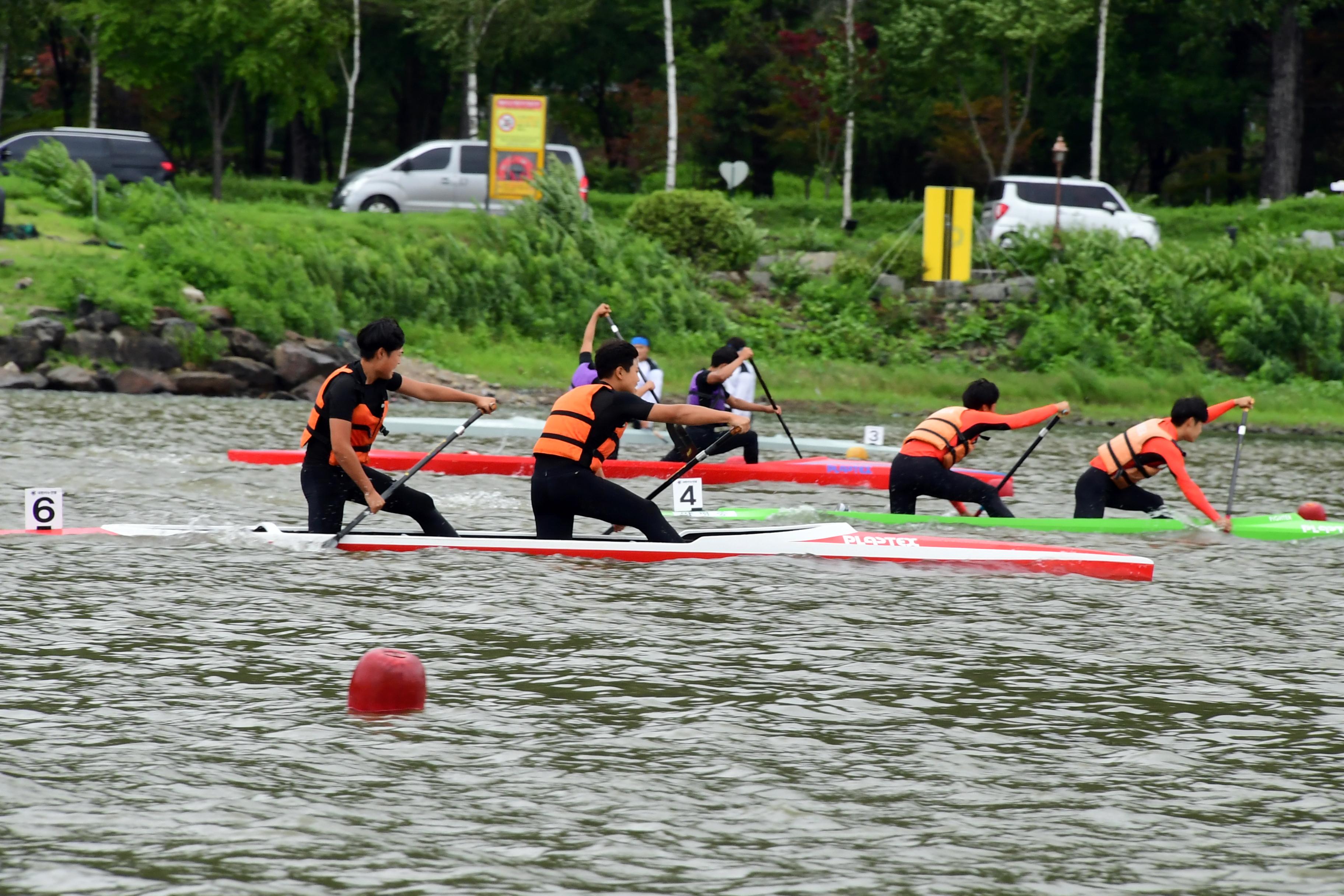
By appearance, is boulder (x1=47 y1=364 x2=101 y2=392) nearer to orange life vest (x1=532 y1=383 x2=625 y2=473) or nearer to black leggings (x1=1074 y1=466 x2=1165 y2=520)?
orange life vest (x1=532 y1=383 x2=625 y2=473)

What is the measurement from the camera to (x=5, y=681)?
737 centimetres

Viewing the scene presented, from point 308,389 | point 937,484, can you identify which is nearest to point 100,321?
point 308,389

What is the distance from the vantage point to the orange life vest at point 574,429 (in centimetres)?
1009

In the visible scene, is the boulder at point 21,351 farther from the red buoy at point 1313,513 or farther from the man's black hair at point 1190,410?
the red buoy at point 1313,513

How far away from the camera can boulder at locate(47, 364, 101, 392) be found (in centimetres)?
2281

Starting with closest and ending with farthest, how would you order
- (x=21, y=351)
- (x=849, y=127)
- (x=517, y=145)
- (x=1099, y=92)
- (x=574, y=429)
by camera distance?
(x=574, y=429) → (x=21, y=351) → (x=517, y=145) → (x=1099, y=92) → (x=849, y=127)

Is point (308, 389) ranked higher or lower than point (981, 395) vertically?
lower

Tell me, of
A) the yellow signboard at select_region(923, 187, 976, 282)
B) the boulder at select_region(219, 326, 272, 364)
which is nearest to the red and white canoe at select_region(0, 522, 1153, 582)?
the boulder at select_region(219, 326, 272, 364)

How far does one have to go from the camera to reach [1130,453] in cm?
1255

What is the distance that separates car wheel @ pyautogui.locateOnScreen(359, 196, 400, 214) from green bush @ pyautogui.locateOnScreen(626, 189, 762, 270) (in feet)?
16.3

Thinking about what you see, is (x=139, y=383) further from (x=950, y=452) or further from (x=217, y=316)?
(x=950, y=452)

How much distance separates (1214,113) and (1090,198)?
11412 millimetres

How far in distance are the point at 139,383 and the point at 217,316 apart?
2137 millimetres

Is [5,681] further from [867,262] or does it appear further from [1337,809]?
[867,262]
